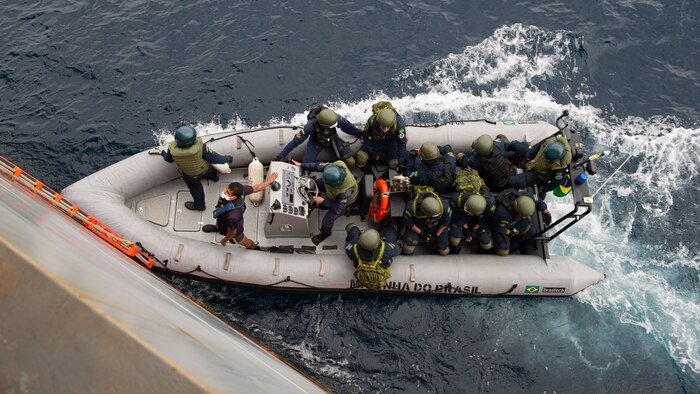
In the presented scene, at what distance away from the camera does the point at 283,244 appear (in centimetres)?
767

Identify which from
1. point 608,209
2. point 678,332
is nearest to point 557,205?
point 608,209

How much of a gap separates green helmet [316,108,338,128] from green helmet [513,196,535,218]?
2718 millimetres

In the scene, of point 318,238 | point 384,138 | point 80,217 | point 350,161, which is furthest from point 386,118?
point 80,217

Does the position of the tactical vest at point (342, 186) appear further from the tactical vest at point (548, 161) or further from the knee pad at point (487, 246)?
the tactical vest at point (548, 161)

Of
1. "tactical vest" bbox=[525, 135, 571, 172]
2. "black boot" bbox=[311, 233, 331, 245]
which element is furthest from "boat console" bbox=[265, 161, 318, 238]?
"tactical vest" bbox=[525, 135, 571, 172]

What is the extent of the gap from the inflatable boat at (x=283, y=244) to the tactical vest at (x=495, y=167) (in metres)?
0.85

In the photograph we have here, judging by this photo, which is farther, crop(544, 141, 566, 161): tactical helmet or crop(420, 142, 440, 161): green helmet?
crop(420, 142, 440, 161): green helmet

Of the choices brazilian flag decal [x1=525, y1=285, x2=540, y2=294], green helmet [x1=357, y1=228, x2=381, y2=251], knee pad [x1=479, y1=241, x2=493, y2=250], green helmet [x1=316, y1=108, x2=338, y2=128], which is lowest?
brazilian flag decal [x1=525, y1=285, x2=540, y2=294]

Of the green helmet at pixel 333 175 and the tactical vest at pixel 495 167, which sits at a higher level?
the green helmet at pixel 333 175

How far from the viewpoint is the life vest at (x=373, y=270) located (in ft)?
22.3

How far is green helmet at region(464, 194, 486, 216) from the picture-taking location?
6.61 metres

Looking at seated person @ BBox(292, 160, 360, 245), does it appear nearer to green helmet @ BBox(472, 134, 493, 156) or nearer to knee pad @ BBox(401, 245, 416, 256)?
knee pad @ BBox(401, 245, 416, 256)

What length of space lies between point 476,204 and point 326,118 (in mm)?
2348

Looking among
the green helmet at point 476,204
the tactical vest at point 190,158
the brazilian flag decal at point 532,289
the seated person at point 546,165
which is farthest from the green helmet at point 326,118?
the brazilian flag decal at point 532,289
